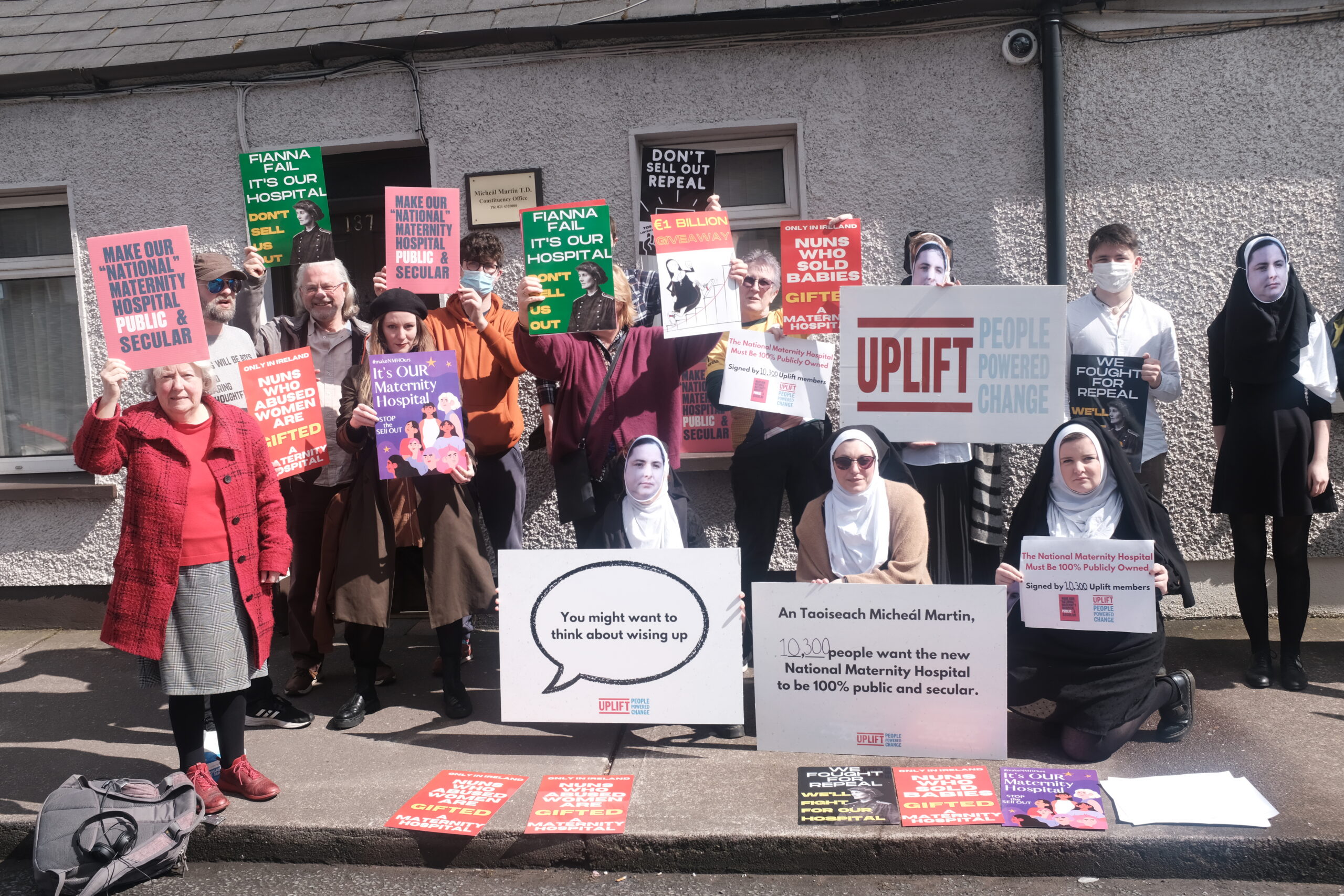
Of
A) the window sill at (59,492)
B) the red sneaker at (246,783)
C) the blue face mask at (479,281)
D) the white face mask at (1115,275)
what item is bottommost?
the red sneaker at (246,783)

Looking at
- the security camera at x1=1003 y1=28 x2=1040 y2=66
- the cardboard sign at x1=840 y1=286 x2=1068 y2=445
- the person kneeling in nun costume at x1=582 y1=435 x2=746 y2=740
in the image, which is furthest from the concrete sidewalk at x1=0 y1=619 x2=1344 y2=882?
the security camera at x1=1003 y1=28 x2=1040 y2=66

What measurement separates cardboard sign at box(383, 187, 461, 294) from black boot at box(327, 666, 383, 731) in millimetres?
1767

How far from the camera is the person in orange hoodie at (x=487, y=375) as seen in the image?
4.74 metres

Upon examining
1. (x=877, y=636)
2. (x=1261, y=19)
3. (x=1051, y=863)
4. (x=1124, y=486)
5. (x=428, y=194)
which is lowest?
(x=1051, y=863)

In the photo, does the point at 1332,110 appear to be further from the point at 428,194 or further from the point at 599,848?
the point at 599,848

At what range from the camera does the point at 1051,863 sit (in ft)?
10.5

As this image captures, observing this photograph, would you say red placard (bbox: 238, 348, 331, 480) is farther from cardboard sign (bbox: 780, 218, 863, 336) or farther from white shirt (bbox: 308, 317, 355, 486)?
cardboard sign (bbox: 780, 218, 863, 336)

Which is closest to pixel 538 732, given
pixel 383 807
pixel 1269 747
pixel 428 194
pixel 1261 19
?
pixel 383 807

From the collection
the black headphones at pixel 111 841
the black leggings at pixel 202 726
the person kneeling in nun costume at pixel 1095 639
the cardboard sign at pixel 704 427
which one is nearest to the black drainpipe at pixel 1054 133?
the person kneeling in nun costume at pixel 1095 639

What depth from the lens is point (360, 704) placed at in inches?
179

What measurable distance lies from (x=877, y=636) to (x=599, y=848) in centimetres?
128

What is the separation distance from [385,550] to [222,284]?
4.84 ft

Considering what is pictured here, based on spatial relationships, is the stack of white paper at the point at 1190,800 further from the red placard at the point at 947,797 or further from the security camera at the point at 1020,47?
the security camera at the point at 1020,47

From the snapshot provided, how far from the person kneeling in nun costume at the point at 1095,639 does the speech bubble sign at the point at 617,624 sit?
127 centimetres
